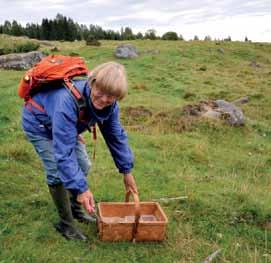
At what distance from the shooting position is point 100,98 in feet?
13.4

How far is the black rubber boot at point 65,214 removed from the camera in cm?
484

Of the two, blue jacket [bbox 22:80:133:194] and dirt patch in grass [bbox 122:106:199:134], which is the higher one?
blue jacket [bbox 22:80:133:194]

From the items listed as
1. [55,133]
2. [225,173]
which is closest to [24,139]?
[225,173]

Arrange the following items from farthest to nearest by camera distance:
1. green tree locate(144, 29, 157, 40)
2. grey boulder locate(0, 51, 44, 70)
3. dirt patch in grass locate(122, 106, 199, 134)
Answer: green tree locate(144, 29, 157, 40) < grey boulder locate(0, 51, 44, 70) < dirt patch in grass locate(122, 106, 199, 134)

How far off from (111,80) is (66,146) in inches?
27.4

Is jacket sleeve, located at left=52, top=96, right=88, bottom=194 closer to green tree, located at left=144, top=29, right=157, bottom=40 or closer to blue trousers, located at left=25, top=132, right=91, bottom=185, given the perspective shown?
blue trousers, located at left=25, top=132, right=91, bottom=185

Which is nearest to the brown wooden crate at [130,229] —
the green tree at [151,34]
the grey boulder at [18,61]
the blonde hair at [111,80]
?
the blonde hair at [111,80]

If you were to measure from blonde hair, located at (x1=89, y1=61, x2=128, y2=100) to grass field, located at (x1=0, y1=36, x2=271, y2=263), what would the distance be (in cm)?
176

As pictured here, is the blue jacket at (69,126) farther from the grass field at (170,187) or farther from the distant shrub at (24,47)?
the distant shrub at (24,47)

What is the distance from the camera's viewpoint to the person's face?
405 cm

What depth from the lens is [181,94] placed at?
18031 mm

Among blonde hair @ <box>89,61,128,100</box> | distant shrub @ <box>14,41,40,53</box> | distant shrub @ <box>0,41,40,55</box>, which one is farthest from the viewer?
distant shrub @ <box>14,41,40,53</box>

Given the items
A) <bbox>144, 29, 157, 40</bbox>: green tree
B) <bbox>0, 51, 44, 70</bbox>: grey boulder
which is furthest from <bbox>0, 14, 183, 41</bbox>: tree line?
<bbox>0, 51, 44, 70</bbox>: grey boulder

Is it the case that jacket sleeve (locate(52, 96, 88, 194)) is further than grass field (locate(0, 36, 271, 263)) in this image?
No
